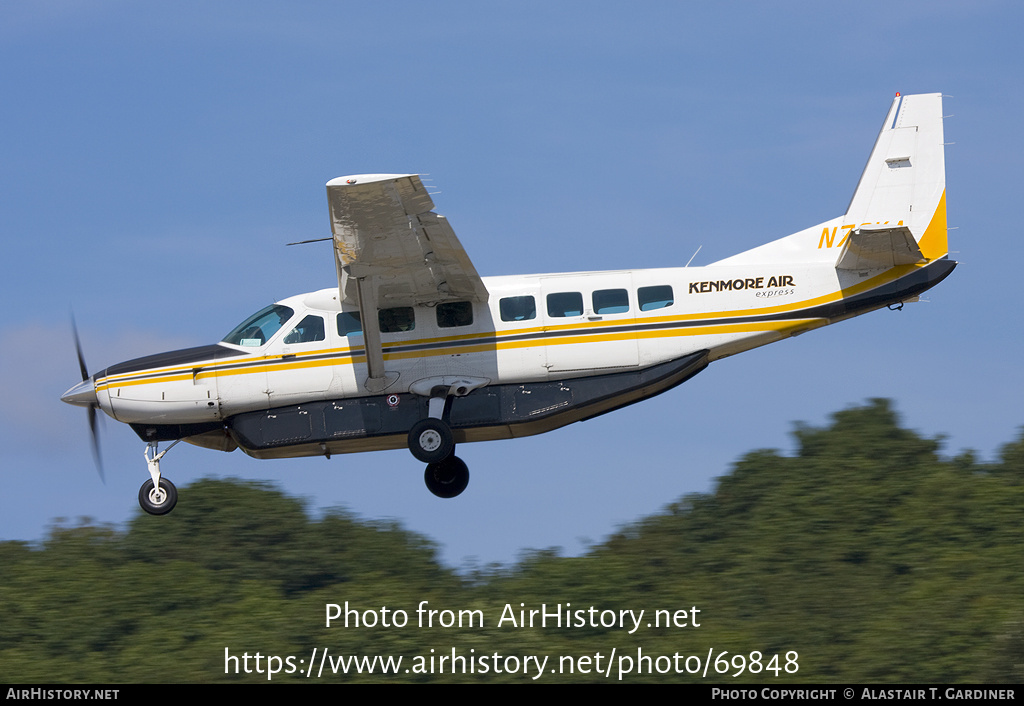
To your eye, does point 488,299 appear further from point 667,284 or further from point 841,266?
point 841,266

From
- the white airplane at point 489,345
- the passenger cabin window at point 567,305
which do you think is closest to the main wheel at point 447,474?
the white airplane at point 489,345

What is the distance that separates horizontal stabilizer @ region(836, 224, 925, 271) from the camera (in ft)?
73.0

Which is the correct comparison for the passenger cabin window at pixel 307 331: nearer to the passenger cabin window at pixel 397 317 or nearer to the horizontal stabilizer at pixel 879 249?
the passenger cabin window at pixel 397 317

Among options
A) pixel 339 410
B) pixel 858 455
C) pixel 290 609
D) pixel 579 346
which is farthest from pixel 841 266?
pixel 858 455

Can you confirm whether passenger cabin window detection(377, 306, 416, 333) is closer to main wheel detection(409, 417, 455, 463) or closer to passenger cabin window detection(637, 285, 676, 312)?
main wheel detection(409, 417, 455, 463)

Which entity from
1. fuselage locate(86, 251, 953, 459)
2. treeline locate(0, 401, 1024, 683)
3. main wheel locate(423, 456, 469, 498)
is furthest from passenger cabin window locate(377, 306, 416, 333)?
treeline locate(0, 401, 1024, 683)

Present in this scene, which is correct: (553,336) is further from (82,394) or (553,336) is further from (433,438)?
(82,394)

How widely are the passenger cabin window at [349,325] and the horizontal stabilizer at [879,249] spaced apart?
28.0ft

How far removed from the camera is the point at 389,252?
21.4m

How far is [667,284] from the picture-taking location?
75.5ft

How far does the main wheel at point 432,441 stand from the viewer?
22.8 m

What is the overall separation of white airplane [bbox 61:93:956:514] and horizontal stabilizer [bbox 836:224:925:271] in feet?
0.09

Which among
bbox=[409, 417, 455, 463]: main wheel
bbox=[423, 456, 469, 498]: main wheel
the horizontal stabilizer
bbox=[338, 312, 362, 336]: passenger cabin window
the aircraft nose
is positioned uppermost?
the horizontal stabilizer

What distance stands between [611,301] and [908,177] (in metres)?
6.02
